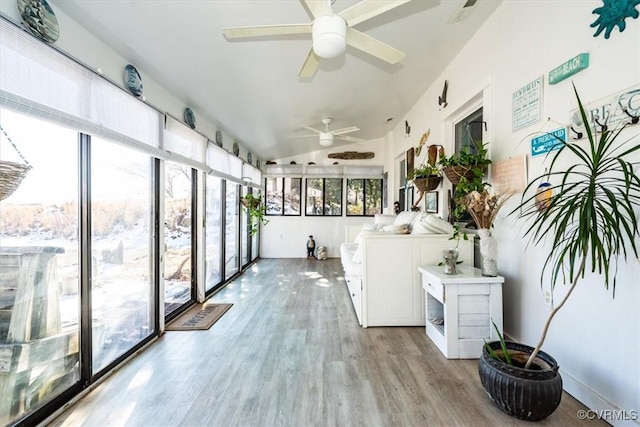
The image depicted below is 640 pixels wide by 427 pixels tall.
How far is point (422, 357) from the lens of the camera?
2285 mm

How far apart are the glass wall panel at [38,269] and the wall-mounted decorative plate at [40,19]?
1.54 feet

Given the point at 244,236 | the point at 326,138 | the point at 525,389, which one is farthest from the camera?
the point at 244,236

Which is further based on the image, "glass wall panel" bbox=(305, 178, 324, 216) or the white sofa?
"glass wall panel" bbox=(305, 178, 324, 216)

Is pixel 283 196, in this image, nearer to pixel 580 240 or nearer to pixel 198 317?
pixel 198 317

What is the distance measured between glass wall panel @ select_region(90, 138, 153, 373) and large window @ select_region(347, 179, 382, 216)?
195 inches

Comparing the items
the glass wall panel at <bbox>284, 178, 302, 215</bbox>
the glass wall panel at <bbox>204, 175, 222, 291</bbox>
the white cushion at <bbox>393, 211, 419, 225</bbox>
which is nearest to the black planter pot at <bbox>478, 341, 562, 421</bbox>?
the white cushion at <bbox>393, 211, 419, 225</bbox>

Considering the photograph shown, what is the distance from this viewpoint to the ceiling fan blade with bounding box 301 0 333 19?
151 cm

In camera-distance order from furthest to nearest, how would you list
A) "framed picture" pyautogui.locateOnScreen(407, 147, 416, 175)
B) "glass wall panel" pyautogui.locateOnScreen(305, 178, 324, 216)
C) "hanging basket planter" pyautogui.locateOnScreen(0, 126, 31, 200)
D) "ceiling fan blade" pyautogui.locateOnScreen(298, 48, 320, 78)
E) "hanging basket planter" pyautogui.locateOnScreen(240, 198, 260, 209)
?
1. "glass wall panel" pyautogui.locateOnScreen(305, 178, 324, 216)
2. "hanging basket planter" pyautogui.locateOnScreen(240, 198, 260, 209)
3. "framed picture" pyautogui.locateOnScreen(407, 147, 416, 175)
4. "ceiling fan blade" pyautogui.locateOnScreen(298, 48, 320, 78)
5. "hanging basket planter" pyautogui.locateOnScreen(0, 126, 31, 200)

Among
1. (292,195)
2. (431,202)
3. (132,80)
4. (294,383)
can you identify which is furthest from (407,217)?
(292,195)

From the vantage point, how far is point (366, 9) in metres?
1.59

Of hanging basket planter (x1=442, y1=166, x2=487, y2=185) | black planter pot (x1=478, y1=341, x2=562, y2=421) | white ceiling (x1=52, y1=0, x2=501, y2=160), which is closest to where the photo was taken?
black planter pot (x1=478, y1=341, x2=562, y2=421)

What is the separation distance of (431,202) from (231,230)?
3.28 metres

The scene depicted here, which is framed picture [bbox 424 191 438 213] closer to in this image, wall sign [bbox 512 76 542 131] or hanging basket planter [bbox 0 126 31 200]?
wall sign [bbox 512 76 542 131]

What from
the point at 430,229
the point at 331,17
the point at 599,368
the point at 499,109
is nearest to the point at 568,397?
the point at 599,368
